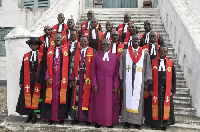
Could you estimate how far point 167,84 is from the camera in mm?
5238

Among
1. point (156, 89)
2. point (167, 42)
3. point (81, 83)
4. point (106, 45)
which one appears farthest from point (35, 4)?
point (156, 89)

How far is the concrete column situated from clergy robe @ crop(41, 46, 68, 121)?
805mm

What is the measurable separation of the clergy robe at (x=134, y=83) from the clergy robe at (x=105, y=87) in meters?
0.14

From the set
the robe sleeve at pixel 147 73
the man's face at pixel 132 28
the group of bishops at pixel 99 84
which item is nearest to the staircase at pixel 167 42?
the group of bishops at pixel 99 84

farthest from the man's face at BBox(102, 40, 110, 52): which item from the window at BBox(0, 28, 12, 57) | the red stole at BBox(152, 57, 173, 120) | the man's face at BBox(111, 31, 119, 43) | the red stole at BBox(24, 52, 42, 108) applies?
the window at BBox(0, 28, 12, 57)

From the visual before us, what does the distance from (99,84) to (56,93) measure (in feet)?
3.00

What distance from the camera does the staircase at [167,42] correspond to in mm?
5957

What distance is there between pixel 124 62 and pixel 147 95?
31.8 inches

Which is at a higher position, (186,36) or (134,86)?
(186,36)

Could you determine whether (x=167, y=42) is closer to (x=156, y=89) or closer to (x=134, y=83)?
(x=156, y=89)

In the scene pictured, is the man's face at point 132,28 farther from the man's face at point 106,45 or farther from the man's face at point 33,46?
the man's face at point 33,46

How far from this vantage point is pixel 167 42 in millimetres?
8469

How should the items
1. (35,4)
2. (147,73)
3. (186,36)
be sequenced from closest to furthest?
(147,73) < (186,36) < (35,4)

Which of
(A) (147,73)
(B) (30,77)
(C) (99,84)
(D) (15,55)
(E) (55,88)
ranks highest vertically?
(D) (15,55)
